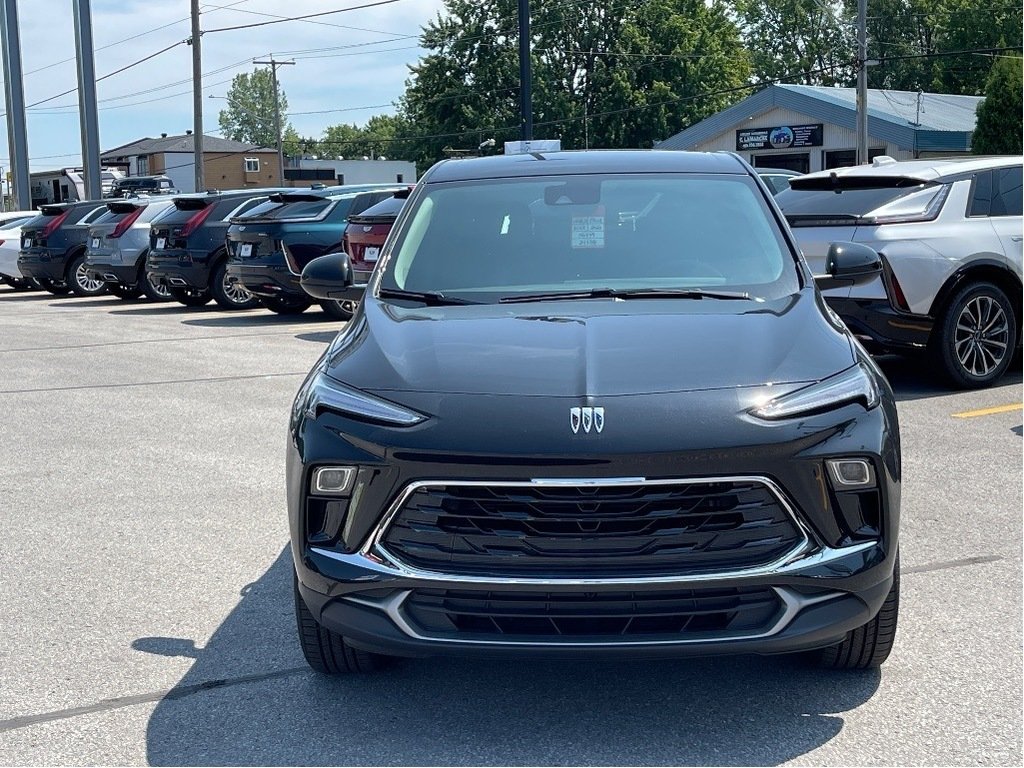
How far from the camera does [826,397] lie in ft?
11.5

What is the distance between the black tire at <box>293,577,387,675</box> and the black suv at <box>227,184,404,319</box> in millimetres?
12034

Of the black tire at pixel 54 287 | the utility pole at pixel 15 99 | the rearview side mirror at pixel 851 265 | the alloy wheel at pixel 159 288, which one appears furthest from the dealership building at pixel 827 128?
the rearview side mirror at pixel 851 265

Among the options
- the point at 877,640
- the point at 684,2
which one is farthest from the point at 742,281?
the point at 684,2

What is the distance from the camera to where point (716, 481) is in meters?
3.30

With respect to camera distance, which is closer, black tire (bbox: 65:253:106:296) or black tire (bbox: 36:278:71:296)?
black tire (bbox: 65:253:106:296)

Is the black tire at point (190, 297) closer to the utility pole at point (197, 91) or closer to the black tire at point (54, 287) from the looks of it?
the black tire at point (54, 287)

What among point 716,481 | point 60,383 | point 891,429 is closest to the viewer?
point 716,481

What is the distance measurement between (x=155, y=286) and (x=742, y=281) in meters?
16.4

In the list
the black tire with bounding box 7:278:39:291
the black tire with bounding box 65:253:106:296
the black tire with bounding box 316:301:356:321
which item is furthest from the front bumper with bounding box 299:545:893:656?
the black tire with bounding box 7:278:39:291

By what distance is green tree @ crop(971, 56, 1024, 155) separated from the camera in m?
31.3

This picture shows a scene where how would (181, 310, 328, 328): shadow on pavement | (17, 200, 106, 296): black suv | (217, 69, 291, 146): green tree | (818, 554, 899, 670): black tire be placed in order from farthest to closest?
(217, 69, 291, 146): green tree < (17, 200, 106, 296): black suv < (181, 310, 328, 328): shadow on pavement < (818, 554, 899, 670): black tire

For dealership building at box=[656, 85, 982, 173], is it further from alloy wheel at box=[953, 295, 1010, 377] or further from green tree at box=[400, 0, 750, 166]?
alloy wheel at box=[953, 295, 1010, 377]

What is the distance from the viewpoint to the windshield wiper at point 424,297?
176 inches

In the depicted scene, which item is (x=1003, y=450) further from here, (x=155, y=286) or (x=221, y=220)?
(x=155, y=286)
